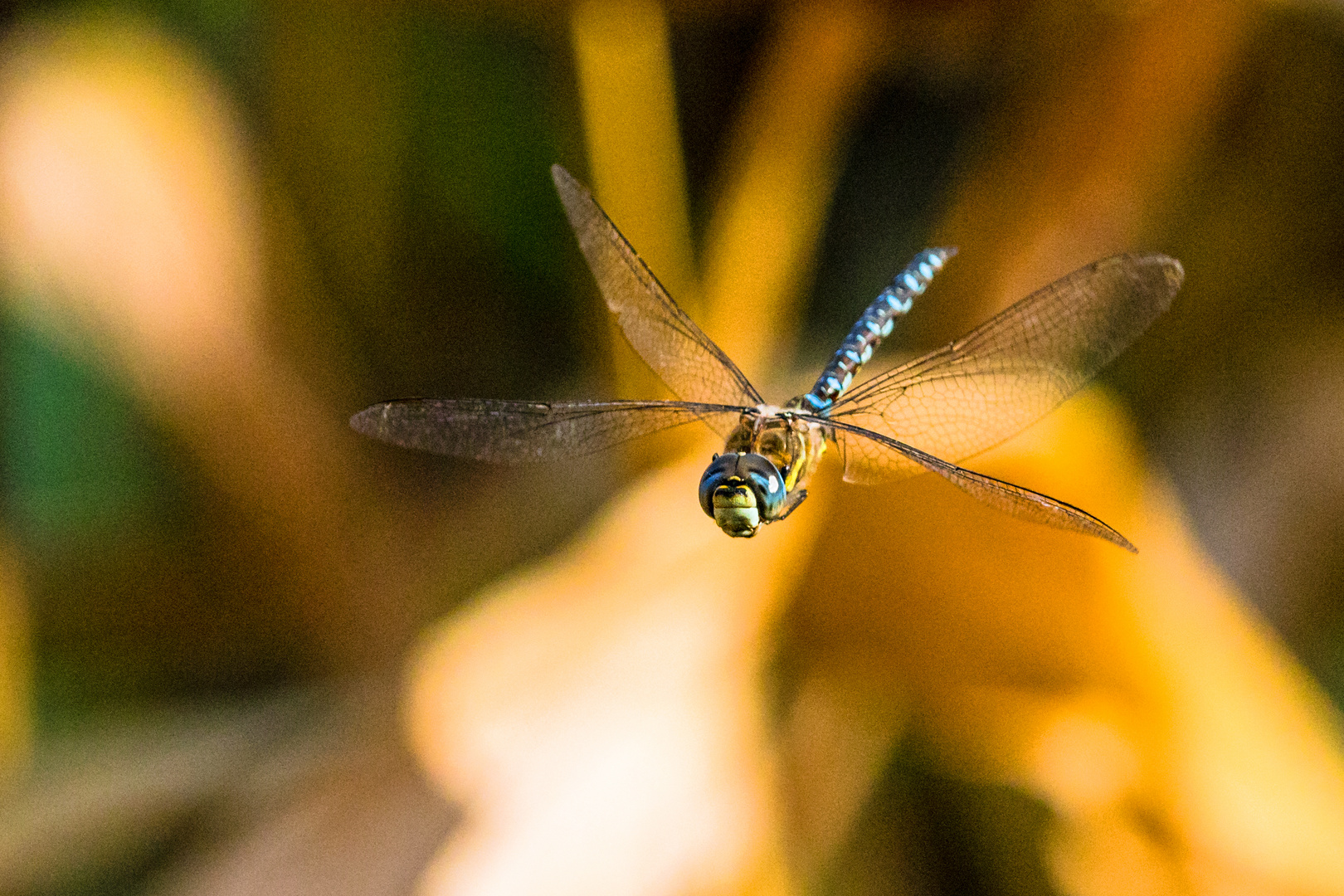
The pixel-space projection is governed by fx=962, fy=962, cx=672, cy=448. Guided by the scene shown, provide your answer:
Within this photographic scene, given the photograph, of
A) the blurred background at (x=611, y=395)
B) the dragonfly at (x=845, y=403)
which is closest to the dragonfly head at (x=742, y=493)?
the dragonfly at (x=845, y=403)

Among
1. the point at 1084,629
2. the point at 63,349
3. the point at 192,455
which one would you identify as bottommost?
the point at 1084,629

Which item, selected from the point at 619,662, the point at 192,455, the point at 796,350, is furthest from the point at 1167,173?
the point at 192,455

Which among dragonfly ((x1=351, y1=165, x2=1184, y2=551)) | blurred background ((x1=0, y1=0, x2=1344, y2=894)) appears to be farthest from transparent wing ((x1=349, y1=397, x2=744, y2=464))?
blurred background ((x1=0, y1=0, x2=1344, y2=894))

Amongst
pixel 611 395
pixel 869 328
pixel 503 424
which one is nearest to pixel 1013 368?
pixel 869 328

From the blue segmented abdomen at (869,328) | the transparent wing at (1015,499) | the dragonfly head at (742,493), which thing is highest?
the blue segmented abdomen at (869,328)

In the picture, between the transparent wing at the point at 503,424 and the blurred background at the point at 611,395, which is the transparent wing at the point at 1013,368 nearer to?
the transparent wing at the point at 503,424

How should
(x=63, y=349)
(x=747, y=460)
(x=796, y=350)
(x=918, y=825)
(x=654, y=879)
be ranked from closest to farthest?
(x=747, y=460)
(x=654, y=879)
(x=918, y=825)
(x=63, y=349)
(x=796, y=350)

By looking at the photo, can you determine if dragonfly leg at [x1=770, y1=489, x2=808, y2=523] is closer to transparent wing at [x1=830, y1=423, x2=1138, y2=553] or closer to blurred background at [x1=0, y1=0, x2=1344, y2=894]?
transparent wing at [x1=830, y1=423, x2=1138, y2=553]

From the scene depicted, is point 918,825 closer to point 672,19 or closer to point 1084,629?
point 1084,629
